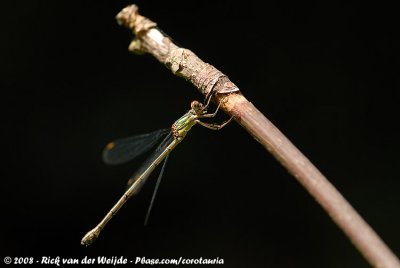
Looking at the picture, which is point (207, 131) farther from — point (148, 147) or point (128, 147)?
point (148, 147)

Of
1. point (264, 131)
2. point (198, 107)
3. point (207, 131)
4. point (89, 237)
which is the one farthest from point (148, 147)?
point (264, 131)

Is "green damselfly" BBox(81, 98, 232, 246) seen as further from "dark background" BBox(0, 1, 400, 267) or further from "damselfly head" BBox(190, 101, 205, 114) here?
"dark background" BBox(0, 1, 400, 267)

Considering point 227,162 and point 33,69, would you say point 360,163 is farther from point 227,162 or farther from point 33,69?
point 33,69

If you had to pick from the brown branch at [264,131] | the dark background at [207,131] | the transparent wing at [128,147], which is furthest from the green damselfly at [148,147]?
the dark background at [207,131]

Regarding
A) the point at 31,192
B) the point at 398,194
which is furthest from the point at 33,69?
the point at 398,194

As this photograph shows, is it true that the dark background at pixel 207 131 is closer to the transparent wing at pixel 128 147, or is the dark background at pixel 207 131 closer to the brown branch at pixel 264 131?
the transparent wing at pixel 128 147

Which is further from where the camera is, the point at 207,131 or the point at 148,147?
the point at 207,131

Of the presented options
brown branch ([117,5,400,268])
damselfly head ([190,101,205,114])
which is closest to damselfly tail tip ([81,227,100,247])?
damselfly head ([190,101,205,114])
